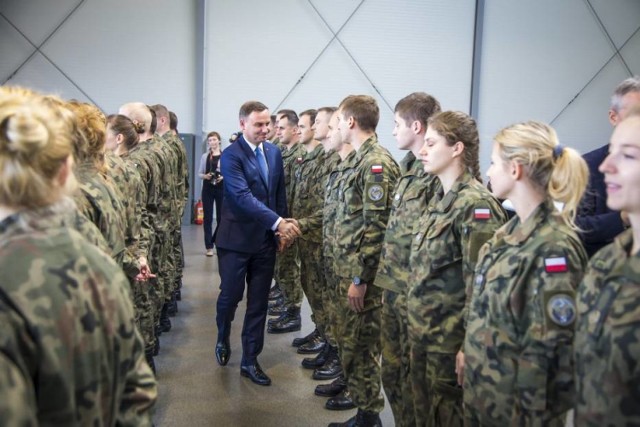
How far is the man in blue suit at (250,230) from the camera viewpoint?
156 inches

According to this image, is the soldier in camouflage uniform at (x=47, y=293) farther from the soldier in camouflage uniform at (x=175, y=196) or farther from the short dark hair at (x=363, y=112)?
the soldier in camouflage uniform at (x=175, y=196)

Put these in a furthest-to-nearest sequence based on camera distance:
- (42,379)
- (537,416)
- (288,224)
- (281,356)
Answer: (281,356)
(288,224)
(537,416)
(42,379)

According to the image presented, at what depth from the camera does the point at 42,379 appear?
1.07 meters

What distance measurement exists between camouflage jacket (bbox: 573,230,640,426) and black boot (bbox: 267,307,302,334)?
→ 3.91 metres

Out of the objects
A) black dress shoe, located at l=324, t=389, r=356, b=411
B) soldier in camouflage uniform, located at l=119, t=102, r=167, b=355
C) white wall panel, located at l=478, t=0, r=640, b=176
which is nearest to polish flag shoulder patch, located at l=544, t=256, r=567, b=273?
black dress shoe, located at l=324, t=389, r=356, b=411

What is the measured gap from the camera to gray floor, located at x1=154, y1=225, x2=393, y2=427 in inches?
138

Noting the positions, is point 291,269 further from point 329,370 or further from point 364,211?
point 364,211

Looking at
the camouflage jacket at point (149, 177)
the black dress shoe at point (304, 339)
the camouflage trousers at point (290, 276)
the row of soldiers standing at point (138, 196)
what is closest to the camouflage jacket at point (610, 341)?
the row of soldiers standing at point (138, 196)

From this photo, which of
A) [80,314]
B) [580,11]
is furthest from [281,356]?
[580,11]

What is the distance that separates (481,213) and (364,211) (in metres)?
0.97

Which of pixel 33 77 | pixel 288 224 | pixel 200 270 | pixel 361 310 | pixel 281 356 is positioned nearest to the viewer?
pixel 361 310

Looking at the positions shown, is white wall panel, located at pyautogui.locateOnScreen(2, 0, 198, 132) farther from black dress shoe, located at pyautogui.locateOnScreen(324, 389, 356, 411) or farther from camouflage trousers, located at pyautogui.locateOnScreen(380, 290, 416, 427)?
camouflage trousers, located at pyautogui.locateOnScreen(380, 290, 416, 427)

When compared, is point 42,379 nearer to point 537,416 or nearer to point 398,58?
point 537,416

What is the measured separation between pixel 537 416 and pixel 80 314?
1.35m
